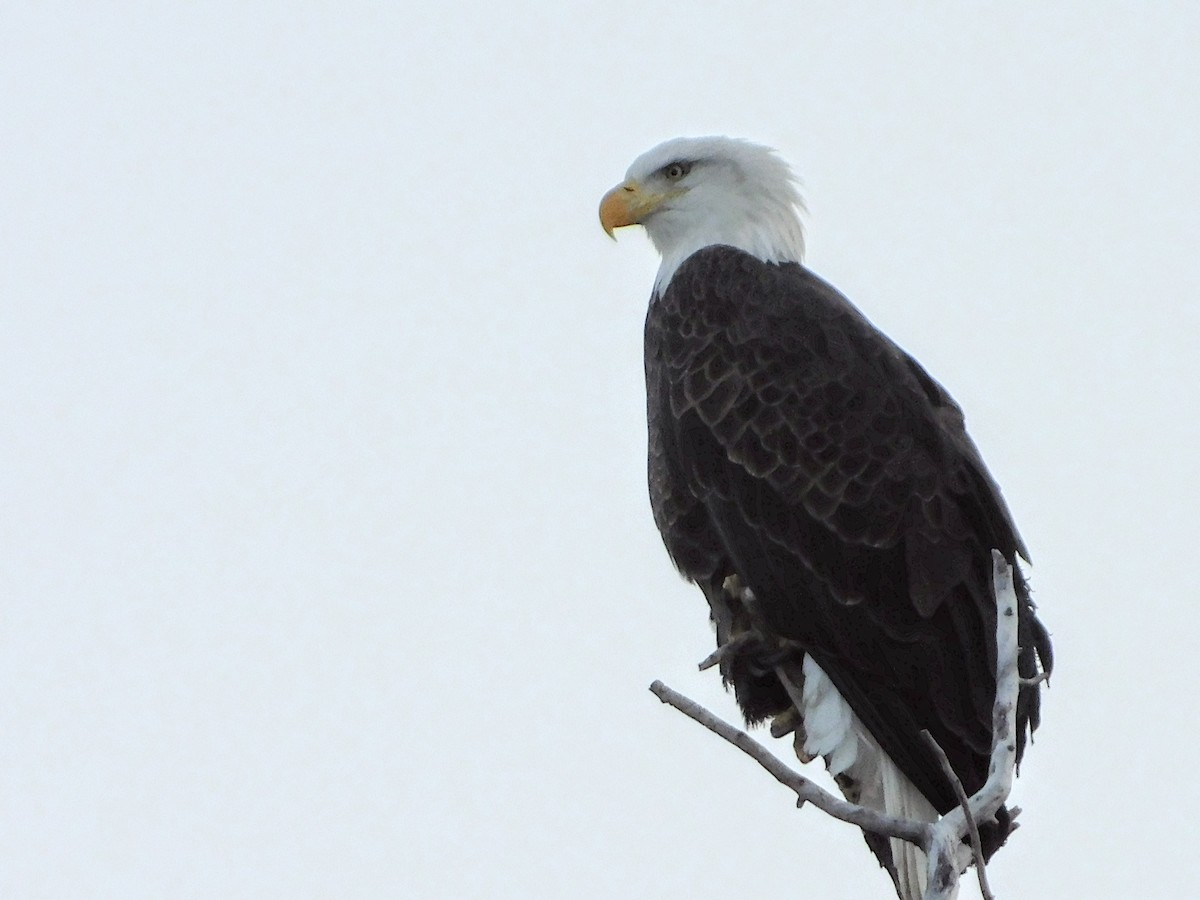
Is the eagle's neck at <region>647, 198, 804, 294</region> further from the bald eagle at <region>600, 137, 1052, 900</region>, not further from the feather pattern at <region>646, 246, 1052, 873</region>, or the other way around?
the feather pattern at <region>646, 246, 1052, 873</region>

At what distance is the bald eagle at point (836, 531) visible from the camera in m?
5.30

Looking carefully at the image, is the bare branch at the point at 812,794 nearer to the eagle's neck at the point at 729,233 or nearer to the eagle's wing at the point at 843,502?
the eagle's wing at the point at 843,502

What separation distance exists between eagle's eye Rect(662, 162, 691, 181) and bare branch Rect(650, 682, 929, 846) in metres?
3.27

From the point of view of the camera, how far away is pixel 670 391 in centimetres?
593

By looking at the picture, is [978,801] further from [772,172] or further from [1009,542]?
[772,172]

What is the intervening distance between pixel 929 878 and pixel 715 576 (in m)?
2.18

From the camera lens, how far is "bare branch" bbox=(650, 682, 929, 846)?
11.8 feet

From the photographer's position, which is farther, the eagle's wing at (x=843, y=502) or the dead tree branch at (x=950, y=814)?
the eagle's wing at (x=843, y=502)

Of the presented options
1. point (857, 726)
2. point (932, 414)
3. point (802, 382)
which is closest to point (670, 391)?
point (802, 382)

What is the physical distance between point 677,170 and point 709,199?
182 mm

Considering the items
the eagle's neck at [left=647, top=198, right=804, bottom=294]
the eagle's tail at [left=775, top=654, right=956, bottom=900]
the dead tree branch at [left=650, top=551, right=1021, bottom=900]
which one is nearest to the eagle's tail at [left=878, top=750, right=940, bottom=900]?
the eagle's tail at [left=775, top=654, right=956, bottom=900]

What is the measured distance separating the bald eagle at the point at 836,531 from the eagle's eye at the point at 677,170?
65 cm

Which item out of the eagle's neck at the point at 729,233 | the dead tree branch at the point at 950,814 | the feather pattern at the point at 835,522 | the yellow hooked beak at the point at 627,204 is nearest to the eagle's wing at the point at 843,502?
the feather pattern at the point at 835,522

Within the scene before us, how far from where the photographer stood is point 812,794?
366 cm
